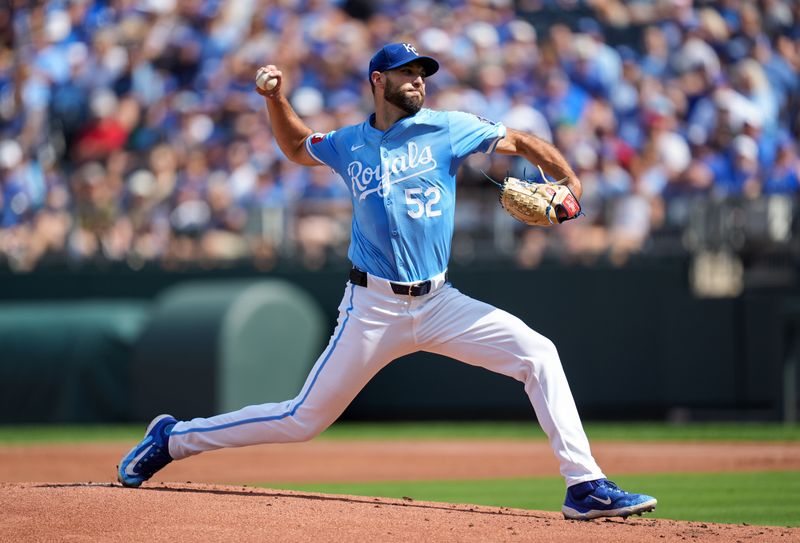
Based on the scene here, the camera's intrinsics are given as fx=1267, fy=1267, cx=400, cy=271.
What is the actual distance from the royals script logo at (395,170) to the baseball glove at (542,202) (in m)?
0.41

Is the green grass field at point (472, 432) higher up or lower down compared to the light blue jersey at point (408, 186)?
lower down

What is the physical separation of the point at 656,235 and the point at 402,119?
7.56m

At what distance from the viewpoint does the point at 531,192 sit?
5773 millimetres

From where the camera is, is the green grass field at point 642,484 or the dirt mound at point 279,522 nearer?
the dirt mound at point 279,522

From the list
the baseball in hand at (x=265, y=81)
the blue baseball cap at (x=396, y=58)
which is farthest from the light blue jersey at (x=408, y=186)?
the baseball in hand at (x=265, y=81)

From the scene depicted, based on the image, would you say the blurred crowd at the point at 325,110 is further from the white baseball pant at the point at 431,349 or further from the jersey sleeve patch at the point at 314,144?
the white baseball pant at the point at 431,349

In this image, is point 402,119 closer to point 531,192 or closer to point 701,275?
point 531,192

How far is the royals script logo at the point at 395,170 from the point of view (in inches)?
225

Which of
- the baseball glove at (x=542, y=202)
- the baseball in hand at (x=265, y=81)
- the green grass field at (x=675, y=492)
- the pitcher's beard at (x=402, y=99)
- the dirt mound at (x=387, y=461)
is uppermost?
the baseball in hand at (x=265, y=81)

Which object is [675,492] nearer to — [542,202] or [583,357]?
[542,202]

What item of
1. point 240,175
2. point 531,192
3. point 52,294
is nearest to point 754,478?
point 531,192

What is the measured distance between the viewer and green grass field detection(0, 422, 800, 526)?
6939mm

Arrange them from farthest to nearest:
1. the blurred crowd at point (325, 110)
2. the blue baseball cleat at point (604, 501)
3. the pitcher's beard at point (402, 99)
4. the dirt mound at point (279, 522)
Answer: the blurred crowd at point (325, 110) → the pitcher's beard at point (402, 99) → the blue baseball cleat at point (604, 501) → the dirt mound at point (279, 522)

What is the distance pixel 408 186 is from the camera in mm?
5707
